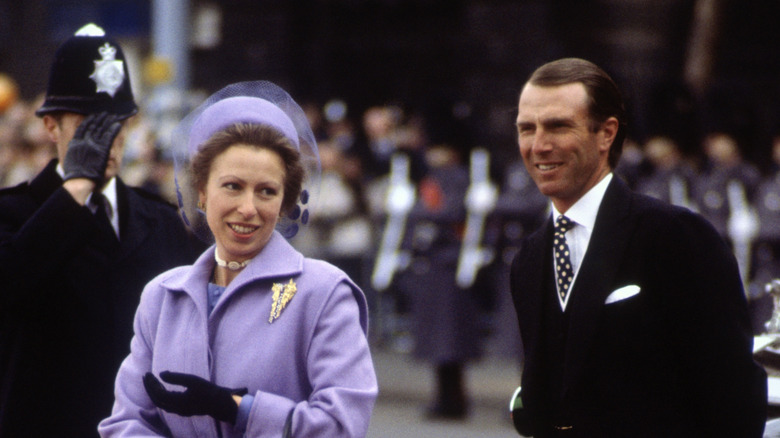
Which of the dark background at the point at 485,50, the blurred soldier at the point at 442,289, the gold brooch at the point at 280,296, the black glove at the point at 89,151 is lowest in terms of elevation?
the blurred soldier at the point at 442,289

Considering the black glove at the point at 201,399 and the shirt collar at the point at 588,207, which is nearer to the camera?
the black glove at the point at 201,399

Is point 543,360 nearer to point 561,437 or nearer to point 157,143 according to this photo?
point 561,437

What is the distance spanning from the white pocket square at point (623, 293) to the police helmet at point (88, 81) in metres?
1.74

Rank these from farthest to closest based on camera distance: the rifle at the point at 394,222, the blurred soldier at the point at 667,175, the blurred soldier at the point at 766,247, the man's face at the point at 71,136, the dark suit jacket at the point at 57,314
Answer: the rifle at the point at 394,222, the blurred soldier at the point at 667,175, the blurred soldier at the point at 766,247, the man's face at the point at 71,136, the dark suit jacket at the point at 57,314

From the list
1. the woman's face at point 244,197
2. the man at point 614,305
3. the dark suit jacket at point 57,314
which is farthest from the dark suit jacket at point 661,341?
the dark suit jacket at point 57,314

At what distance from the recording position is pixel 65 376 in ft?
12.8

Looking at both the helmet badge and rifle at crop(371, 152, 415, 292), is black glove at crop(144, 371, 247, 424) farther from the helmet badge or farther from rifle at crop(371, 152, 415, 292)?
rifle at crop(371, 152, 415, 292)

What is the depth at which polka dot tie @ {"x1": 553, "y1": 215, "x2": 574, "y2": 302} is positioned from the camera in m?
3.42

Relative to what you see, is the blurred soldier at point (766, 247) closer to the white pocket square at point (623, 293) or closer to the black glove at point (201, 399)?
the white pocket square at point (623, 293)

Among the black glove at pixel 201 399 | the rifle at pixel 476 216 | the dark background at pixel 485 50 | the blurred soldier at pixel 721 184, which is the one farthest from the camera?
the dark background at pixel 485 50

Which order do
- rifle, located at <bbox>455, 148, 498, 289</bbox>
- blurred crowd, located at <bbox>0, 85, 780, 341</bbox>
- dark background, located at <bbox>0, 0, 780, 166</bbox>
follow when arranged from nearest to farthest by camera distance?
rifle, located at <bbox>455, 148, 498, 289</bbox>, blurred crowd, located at <bbox>0, 85, 780, 341</bbox>, dark background, located at <bbox>0, 0, 780, 166</bbox>

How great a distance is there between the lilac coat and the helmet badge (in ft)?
3.51

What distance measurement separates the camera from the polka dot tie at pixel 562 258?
3.42 m

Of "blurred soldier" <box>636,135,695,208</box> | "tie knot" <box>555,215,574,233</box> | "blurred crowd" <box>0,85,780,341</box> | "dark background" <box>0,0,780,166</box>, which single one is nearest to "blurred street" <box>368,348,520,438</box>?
"blurred crowd" <box>0,85,780,341</box>
